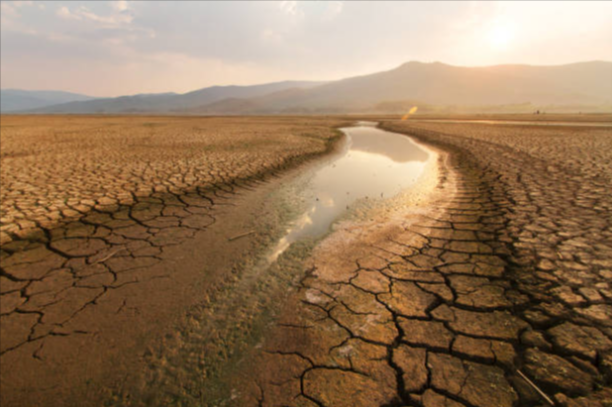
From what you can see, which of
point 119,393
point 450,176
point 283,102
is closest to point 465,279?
point 119,393

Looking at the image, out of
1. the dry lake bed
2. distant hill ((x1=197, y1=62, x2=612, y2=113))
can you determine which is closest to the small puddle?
the dry lake bed

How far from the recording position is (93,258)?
2.67m

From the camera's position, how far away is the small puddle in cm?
352

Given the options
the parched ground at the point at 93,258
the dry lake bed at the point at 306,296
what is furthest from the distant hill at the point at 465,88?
the dry lake bed at the point at 306,296

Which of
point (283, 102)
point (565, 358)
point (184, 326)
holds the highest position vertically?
point (283, 102)

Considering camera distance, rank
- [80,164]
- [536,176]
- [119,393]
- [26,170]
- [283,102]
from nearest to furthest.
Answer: [119,393], [536,176], [26,170], [80,164], [283,102]

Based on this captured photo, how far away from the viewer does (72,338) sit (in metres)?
1.75

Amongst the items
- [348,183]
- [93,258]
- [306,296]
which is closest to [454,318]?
[306,296]

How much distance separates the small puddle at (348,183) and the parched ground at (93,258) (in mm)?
954

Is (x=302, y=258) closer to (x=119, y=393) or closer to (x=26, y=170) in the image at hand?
(x=119, y=393)

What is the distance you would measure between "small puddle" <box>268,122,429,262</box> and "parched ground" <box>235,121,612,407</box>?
518mm

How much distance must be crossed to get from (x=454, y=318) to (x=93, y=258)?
3.28 meters

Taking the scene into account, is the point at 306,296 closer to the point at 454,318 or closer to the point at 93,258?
the point at 454,318

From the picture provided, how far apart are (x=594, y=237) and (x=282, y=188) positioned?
421cm
